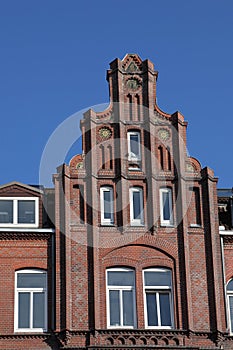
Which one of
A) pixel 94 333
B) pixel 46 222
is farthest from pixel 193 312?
pixel 46 222

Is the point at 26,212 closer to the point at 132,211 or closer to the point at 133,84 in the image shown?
the point at 132,211

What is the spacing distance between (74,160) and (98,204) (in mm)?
2370

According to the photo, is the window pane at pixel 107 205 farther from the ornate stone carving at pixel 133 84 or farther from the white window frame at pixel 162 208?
the ornate stone carving at pixel 133 84

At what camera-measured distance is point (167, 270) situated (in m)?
43.0

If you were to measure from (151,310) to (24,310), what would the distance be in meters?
5.43

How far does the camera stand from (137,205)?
4425cm

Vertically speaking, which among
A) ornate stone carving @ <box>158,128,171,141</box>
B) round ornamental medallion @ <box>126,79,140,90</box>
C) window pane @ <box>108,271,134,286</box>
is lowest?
window pane @ <box>108,271,134,286</box>

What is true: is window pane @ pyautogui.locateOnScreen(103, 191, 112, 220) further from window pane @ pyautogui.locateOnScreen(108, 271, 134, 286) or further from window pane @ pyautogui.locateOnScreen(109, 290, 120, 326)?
window pane @ pyautogui.locateOnScreen(109, 290, 120, 326)

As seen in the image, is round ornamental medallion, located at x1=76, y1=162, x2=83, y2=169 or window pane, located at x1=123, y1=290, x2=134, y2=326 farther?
round ornamental medallion, located at x1=76, y1=162, x2=83, y2=169

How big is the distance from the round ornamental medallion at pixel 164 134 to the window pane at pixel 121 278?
6.74m

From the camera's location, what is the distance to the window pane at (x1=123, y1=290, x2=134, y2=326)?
41656 millimetres

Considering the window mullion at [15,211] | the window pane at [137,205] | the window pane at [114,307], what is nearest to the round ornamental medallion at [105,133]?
the window pane at [137,205]

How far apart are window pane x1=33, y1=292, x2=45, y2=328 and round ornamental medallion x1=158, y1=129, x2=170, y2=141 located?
30.5 ft

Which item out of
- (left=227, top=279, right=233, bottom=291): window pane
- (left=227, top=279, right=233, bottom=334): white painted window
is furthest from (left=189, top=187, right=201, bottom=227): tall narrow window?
(left=227, top=279, right=233, bottom=334): white painted window
